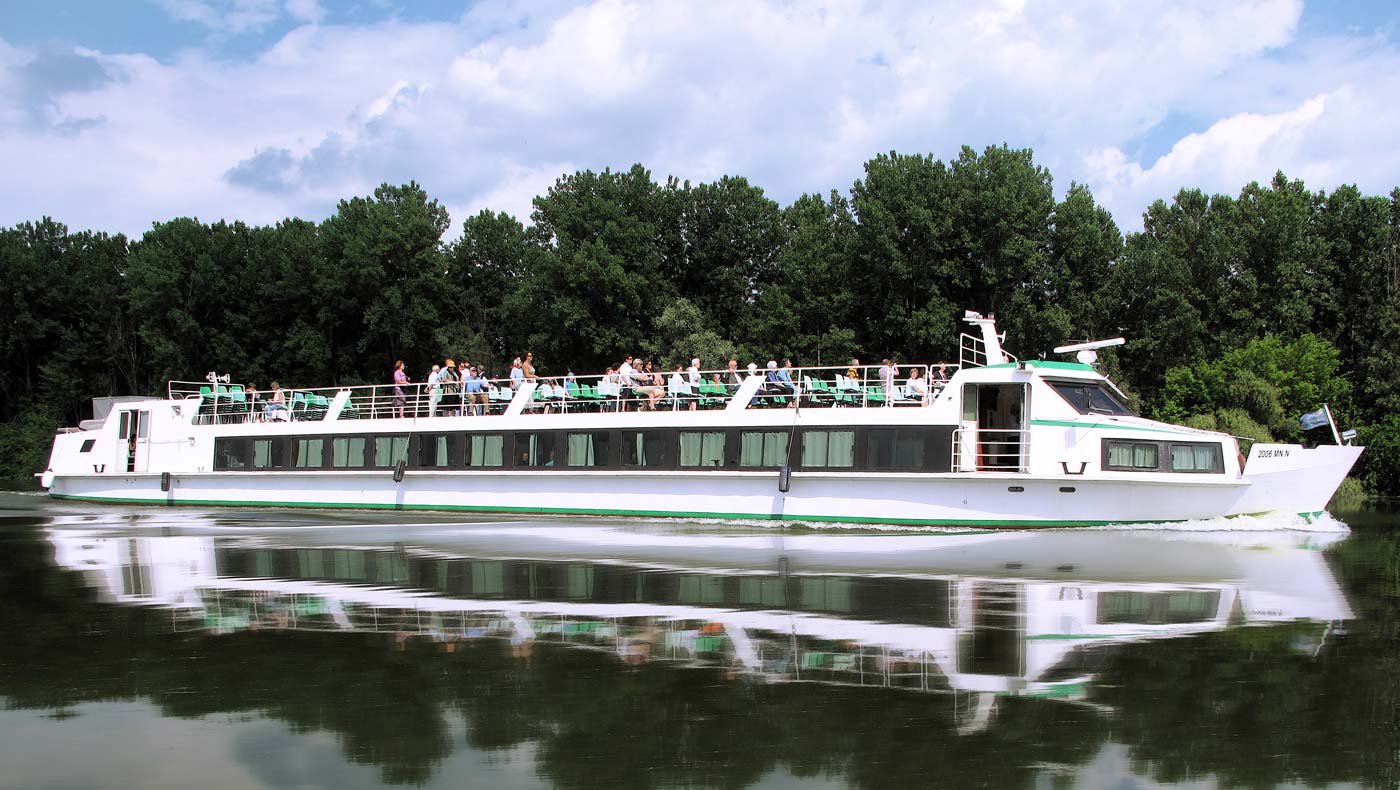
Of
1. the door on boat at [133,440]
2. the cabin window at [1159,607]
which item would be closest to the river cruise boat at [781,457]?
the door on boat at [133,440]

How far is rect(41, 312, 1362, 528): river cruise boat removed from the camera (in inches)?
977

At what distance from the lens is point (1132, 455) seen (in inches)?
980

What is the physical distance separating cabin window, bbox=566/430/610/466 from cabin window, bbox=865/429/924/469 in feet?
22.8

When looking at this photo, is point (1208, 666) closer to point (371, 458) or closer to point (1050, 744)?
point (1050, 744)

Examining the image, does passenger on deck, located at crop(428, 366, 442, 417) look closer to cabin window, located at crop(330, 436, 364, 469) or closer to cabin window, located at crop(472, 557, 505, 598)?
cabin window, located at crop(330, 436, 364, 469)

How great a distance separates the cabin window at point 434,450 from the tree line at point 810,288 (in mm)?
21140

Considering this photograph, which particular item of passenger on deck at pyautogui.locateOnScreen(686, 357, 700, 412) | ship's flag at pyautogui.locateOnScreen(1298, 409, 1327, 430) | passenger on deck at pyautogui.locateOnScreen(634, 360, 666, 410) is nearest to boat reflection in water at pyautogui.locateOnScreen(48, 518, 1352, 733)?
ship's flag at pyautogui.locateOnScreen(1298, 409, 1327, 430)

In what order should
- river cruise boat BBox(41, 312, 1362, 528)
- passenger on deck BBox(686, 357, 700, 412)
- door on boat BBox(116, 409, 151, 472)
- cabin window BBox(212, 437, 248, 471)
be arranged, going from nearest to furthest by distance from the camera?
river cruise boat BBox(41, 312, 1362, 528) → passenger on deck BBox(686, 357, 700, 412) → cabin window BBox(212, 437, 248, 471) → door on boat BBox(116, 409, 151, 472)

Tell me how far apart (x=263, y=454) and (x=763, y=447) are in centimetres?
1662

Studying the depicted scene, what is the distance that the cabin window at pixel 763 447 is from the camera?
27.5 m

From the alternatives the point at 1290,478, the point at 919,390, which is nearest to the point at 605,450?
the point at 919,390

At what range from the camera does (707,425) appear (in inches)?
1126

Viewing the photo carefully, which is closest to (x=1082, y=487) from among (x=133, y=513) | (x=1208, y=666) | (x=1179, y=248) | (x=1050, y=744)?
(x=1208, y=666)

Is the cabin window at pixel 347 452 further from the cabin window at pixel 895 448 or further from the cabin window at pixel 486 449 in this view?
the cabin window at pixel 895 448
